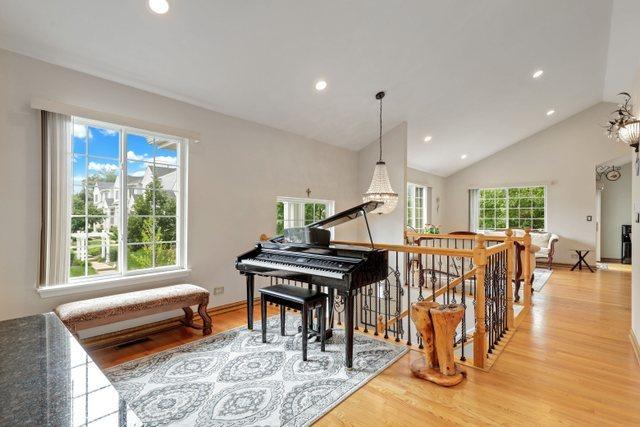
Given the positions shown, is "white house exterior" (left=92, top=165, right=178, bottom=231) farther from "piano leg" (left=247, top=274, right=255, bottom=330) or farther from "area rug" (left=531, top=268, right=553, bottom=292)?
"area rug" (left=531, top=268, right=553, bottom=292)

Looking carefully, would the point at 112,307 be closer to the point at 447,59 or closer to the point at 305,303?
the point at 305,303

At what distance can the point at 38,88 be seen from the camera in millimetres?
2801

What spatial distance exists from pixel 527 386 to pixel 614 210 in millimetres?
9117

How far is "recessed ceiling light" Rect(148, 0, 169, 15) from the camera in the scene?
253 centimetres

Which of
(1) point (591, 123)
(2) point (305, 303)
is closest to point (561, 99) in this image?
(1) point (591, 123)

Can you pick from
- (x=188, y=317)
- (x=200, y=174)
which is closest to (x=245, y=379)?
(x=188, y=317)

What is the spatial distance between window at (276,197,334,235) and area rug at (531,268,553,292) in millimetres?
3929

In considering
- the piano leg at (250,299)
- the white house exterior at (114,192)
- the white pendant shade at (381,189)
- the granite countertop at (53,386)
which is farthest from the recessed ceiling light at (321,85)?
the granite countertop at (53,386)

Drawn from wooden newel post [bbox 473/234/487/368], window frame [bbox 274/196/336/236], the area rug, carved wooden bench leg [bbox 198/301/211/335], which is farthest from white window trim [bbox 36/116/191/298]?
the area rug

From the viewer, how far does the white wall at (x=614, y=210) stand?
331 inches

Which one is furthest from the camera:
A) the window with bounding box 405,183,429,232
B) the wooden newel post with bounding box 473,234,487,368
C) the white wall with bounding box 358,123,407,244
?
the window with bounding box 405,183,429,232

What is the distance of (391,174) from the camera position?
6.14 metres

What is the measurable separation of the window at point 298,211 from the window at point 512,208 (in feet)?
19.1

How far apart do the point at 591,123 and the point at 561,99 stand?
1.73m
